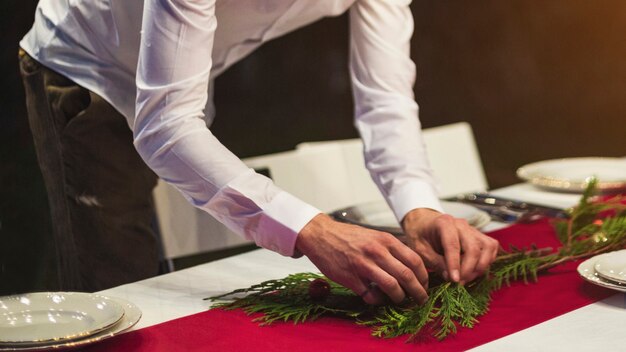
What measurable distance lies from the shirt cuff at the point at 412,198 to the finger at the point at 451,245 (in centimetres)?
16

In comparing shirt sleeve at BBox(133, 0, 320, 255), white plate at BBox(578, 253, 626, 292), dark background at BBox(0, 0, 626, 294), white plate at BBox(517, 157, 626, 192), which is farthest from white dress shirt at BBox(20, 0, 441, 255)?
dark background at BBox(0, 0, 626, 294)

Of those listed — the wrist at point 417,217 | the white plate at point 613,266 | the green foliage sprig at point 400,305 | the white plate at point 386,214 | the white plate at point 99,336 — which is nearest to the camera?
the white plate at point 99,336

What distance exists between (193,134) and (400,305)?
43 centimetres

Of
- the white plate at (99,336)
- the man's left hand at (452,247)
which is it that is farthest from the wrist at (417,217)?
the white plate at (99,336)

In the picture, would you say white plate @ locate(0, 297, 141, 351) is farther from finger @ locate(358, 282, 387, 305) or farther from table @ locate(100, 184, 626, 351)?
finger @ locate(358, 282, 387, 305)

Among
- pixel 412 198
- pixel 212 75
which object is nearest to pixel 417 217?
pixel 412 198

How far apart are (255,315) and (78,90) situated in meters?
0.91

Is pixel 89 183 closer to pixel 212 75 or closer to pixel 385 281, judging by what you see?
pixel 212 75

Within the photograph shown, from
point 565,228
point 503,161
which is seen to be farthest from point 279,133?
point 565,228

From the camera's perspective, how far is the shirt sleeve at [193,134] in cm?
148

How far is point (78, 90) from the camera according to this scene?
6.78 ft

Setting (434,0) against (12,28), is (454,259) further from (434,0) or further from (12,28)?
(434,0)

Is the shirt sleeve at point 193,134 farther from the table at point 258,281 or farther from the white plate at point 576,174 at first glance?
the white plate at point 576,174

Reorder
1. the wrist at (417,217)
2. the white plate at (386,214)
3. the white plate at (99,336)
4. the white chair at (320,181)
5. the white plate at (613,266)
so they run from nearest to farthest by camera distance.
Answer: the white plate at (99,336) < the white plate at (613,266) < the wrist at (417,217) < the white plate at (386,214) < the white chair at (320,181)
